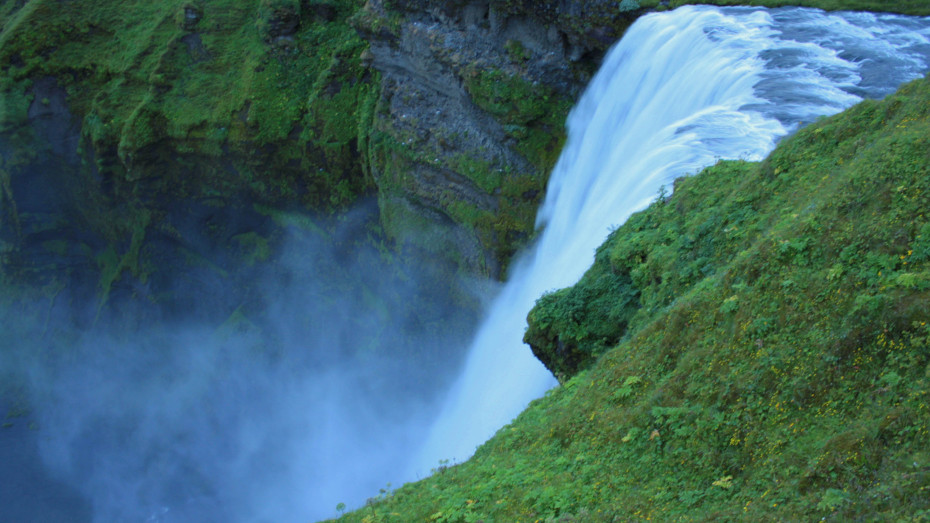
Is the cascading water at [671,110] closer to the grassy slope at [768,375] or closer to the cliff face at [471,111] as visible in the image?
the cliff face at [471,111]

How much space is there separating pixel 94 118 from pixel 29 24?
474 centimetres

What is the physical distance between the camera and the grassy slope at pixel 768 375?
18.9ft

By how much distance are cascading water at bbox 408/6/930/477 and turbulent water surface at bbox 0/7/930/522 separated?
5 centimetres

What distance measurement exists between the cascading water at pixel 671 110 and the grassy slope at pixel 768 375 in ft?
11.5

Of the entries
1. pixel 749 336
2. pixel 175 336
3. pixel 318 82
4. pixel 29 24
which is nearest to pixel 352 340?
pixel 175 336

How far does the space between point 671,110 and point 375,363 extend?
16.8 meters

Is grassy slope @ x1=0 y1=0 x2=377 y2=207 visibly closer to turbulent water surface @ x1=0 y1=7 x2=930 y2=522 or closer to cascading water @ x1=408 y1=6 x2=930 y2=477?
turbulent water surface @ x1=0 y1=7 x2=930 y2=522

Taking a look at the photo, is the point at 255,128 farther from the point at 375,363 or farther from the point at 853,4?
the point at 853,4

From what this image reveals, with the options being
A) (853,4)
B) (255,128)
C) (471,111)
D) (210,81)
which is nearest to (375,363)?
(255,128)

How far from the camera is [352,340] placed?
28.8 metres

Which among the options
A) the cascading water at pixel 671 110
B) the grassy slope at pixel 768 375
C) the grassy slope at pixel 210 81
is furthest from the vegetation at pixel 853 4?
the grassy slope at pixel 210 81

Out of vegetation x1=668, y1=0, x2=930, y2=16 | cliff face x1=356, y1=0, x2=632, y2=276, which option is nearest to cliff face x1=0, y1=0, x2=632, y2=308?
cliff face x1=356, y1=0, x2=632, y2=276

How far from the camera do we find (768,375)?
22.5ft

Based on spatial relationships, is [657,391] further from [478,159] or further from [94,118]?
[94,118]
